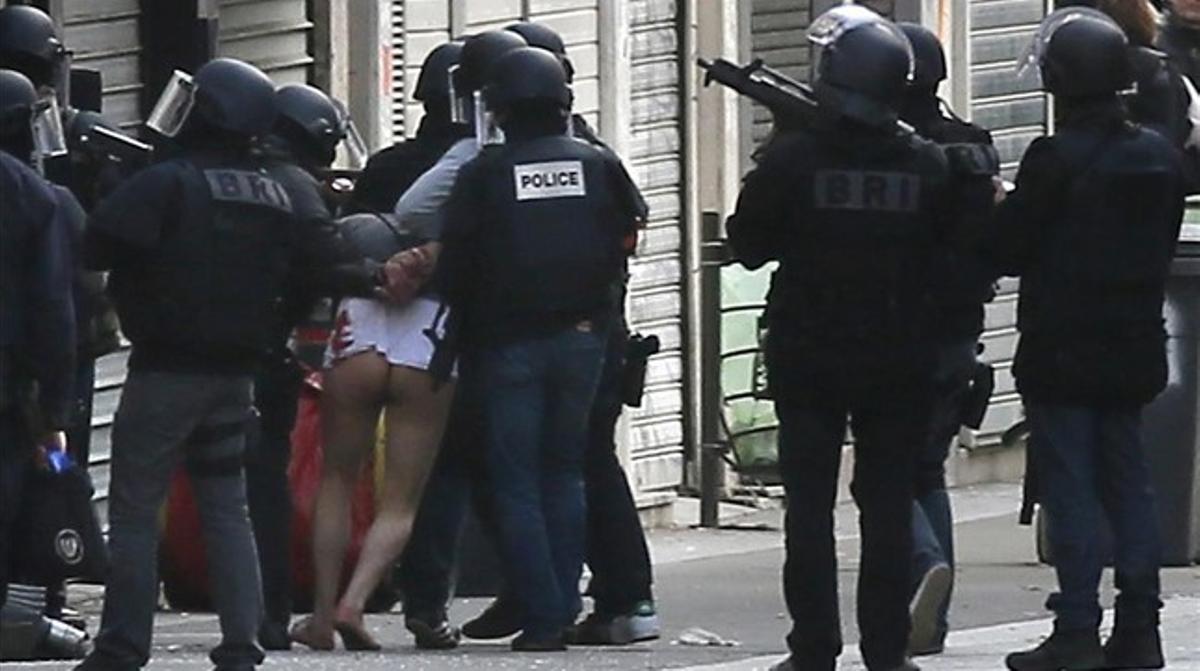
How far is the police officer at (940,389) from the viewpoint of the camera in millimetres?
11570

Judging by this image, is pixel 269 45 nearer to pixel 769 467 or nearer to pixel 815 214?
pixel 769 467

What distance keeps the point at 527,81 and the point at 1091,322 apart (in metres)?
1.79

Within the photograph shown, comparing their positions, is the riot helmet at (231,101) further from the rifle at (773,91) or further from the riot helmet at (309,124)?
the rifle at (773,91)

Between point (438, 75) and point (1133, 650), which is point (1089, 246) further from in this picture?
point (438, 75)

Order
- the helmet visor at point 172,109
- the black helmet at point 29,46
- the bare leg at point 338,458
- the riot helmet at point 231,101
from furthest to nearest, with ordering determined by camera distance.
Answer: the bare leg at point 338,458, the black helmet at point 29,46, the helmet visor at point 172,109, the riot helmet at point 231,101

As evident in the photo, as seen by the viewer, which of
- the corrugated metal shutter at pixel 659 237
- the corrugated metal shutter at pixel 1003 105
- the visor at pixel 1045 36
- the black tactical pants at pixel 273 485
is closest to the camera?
the visor at pixel 1045 36

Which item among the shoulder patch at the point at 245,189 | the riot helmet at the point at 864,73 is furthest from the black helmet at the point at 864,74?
the shoulder patch at the point at 245,189

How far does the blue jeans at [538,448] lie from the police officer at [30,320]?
1.89 metres

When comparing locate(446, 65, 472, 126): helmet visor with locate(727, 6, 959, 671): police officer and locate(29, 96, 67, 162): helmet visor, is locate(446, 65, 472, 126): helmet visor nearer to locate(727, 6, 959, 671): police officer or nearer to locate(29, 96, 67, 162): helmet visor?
locate(29, 96, 67, 162): helmet visor

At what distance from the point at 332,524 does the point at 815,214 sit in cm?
234

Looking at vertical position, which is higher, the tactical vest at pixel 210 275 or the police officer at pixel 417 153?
the police officer at pixel 417 153

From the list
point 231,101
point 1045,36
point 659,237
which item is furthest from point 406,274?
point 659,237

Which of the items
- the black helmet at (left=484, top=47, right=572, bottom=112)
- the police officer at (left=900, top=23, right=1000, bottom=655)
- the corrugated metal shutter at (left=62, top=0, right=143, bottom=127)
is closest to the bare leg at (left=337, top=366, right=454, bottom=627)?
the black helmet at (left=484, top=47, right=572, bottom=112)

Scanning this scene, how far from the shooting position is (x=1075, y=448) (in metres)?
11.0
